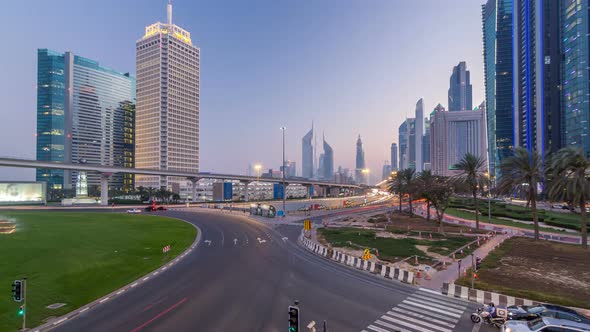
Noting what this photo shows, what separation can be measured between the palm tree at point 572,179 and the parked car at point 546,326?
2770 centimetres

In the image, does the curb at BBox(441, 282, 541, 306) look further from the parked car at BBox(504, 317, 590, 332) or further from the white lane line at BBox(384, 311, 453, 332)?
the white lane line at BBox(384, 311, 453, 332)

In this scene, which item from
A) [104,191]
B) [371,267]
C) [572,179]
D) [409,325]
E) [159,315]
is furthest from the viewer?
[104,191]

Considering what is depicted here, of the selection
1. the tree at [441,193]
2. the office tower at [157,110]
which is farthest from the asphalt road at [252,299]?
the office tower at [157,110]

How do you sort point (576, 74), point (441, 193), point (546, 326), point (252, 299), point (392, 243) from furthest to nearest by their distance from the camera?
1. point (576, 74)
2. point (441, 193)
3. point (392, 243)
4. point (252, 299)
5. point (546, 326)

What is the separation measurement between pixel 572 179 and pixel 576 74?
147 meters

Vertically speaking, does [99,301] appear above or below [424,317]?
below

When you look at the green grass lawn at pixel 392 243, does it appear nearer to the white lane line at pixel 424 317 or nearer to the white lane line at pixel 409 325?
the white lane line at pixel 424 317

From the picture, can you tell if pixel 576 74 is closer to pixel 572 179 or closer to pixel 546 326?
pixel 572 179

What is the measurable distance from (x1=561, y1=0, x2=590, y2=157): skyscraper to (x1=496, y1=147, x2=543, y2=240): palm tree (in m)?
129

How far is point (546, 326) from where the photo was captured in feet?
39.7

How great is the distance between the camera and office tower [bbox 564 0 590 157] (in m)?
132

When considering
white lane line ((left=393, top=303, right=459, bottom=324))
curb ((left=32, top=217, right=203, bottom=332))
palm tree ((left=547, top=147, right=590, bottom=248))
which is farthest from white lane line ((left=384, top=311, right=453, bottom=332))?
palm tree ((left=547, top=147, right=590, bottom=248))

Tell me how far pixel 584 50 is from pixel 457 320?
177727mm

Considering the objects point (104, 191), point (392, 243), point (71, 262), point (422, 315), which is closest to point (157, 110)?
point (104, 191)
